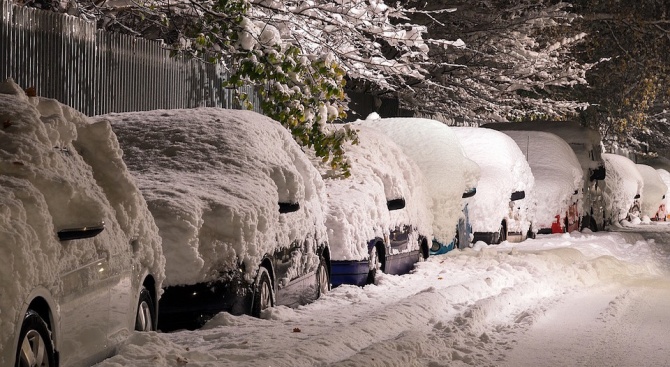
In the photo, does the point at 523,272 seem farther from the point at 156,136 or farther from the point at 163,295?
the point at 163,295

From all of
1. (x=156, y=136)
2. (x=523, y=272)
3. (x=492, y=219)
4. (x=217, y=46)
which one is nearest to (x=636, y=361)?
(x=156, y=136)

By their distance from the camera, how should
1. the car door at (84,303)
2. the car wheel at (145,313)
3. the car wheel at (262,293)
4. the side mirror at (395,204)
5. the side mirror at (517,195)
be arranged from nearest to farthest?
the car door at (84,303) → the car wheel at (145,313) → the car wheel at (262,293) → the side mirror at (395,204) → the side mirror at (517,195)

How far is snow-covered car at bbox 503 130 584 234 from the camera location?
76.4 feet

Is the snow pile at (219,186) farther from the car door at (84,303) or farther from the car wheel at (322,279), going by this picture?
the car door at (84,303)

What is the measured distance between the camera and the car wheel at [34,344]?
5535mm

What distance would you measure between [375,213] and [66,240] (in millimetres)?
7716

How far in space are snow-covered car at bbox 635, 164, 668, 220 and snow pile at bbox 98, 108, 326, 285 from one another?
26.4 m

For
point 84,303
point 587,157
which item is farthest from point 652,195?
point 84,303

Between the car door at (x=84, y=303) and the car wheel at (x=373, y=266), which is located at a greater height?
the car door at (x=84, y=303)

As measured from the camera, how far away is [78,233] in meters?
6.06

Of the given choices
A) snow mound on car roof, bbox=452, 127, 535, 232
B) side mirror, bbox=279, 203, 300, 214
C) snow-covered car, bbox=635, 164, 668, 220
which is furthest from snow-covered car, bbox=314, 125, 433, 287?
snow-covered car, bbox=635, 164, 668, 220

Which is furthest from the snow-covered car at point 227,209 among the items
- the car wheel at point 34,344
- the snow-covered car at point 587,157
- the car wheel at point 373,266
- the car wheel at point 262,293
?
the snow-covered car at point 587,157

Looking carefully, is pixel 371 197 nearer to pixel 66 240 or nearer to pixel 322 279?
pixel 322 279

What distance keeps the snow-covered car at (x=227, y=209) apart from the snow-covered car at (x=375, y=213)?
0.79m
